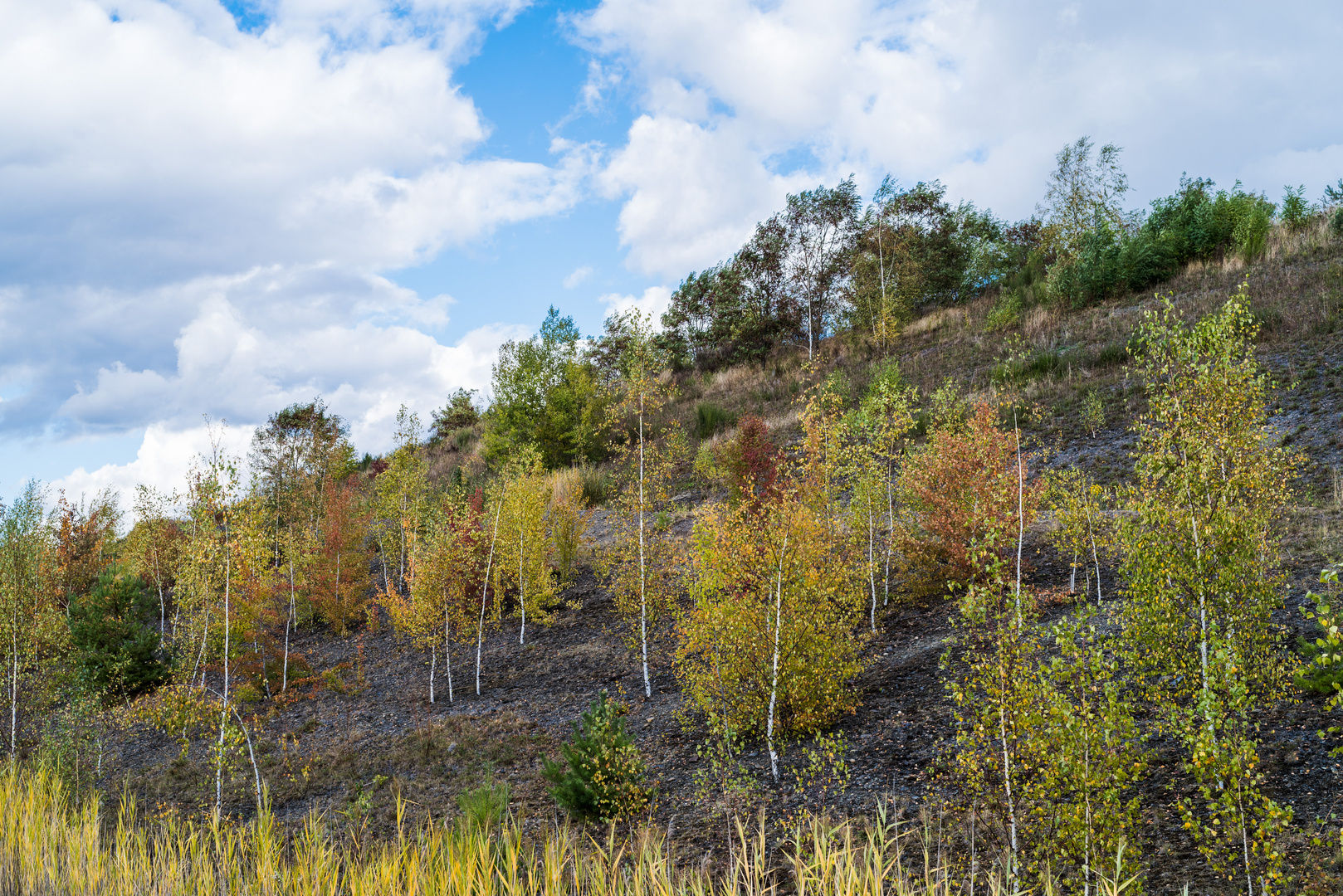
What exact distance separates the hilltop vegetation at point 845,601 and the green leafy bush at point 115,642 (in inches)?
3.7

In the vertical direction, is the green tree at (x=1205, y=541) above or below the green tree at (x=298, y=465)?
below

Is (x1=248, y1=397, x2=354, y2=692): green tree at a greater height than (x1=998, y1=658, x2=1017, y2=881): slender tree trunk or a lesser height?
greater

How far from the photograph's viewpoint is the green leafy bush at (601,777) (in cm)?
716

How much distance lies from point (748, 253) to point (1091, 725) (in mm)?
35278

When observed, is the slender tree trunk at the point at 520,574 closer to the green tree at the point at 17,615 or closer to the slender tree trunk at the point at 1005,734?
the green tree at the point at 17,615

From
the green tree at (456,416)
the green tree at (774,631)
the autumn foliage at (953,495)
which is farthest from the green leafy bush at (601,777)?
the green tree at (456,416)

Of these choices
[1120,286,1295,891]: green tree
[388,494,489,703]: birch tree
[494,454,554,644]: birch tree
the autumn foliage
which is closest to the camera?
[1120,286,1295,891]: green tree

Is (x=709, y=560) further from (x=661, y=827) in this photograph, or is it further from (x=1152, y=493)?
(x=1152, y=493)

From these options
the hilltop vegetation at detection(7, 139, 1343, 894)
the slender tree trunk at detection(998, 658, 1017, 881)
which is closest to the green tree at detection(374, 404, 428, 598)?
the hilltop vegetation at detection(7, 139, 1343, 894)

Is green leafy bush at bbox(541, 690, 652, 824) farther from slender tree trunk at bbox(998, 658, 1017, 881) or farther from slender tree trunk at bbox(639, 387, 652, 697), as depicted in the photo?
slender tree trunk at bbox(639, 387, 652, 697)

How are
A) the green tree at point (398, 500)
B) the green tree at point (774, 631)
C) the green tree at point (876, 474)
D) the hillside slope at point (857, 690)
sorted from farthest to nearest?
the green tree at point (398, 500) < the green tree at point (876, 474) < the green tree at point (774, 631) < the hillside slope at point (857, 690)

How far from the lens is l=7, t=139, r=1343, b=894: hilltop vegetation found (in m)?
4.76

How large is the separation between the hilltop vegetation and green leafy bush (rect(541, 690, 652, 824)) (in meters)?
0.04

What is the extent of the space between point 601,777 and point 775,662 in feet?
7.74
